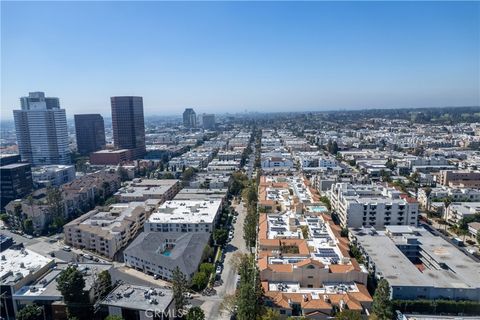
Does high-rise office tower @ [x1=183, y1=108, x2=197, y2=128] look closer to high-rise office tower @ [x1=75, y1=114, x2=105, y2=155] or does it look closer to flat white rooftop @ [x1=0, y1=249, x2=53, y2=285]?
high-rise office tower @ [x1=75, y1=114, x2=105, y2=155]

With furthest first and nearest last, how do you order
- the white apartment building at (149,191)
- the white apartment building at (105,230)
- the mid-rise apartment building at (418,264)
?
the white apartment building at (149,191) < the white apartment building at (105,230) < the mid-rise apartment building at (418,264)

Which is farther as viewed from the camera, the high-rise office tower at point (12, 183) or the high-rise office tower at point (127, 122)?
the high-rise office tower at point (127, 122)

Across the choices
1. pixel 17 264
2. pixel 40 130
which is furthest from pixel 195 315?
pixel 40 130

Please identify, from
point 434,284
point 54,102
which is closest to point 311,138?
point 54,102

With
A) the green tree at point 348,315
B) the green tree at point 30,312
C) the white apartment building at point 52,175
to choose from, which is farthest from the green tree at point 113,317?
the white apartment building at point 52,175

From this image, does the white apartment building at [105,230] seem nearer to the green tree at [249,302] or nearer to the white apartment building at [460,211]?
the green tree at [249,302]

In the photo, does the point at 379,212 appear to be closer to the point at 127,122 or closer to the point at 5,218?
the point at 5,218
